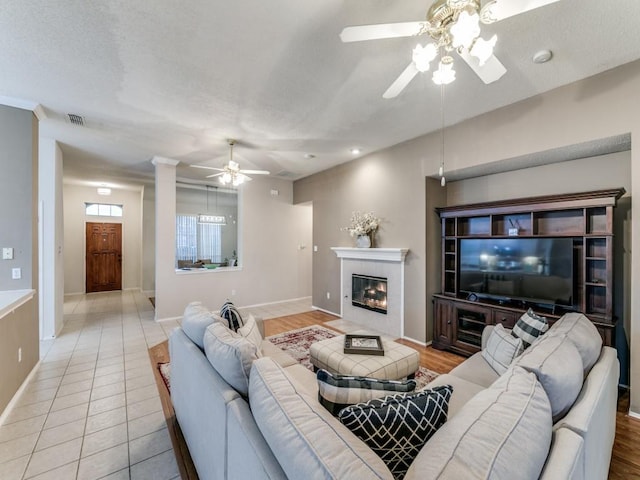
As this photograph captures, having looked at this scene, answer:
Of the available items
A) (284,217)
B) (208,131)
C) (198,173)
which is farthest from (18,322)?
(284,217)

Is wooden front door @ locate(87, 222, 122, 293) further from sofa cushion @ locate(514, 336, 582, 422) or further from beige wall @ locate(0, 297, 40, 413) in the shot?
sofa cushion @ locate(514, 336, 582, 422)

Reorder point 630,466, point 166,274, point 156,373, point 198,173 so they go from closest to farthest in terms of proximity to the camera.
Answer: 1. point 630,466
2. point 156,373
3. point 166,274
4. point 198,173

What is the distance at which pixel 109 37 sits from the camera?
2035 mm

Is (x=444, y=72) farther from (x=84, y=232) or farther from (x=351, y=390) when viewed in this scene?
(x=84, y=232)

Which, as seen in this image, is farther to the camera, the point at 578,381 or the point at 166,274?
the point at 166,274

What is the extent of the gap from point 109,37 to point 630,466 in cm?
465

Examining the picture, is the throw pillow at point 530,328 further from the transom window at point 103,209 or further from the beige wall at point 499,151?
the transom window at point 103,209

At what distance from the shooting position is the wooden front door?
7.80 meters

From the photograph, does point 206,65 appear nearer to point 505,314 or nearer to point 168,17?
point 168,17

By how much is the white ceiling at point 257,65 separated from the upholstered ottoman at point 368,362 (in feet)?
7.99

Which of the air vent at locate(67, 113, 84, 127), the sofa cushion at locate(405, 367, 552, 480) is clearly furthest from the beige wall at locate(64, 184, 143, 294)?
the sofa cushion at locate(405, 367, 552, 480)

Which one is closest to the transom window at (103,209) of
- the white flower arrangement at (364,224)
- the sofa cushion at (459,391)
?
the white flower arrangement at (364,224)

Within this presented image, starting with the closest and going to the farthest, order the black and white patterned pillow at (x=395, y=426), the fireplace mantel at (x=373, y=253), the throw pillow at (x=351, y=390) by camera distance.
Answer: the black and white patterned pillow at (x=395, y=426) < the throw pillow at (x=351, y=390) < the fireplace mantel at (x=373, y=253)

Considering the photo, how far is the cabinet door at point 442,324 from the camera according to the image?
143 inches
